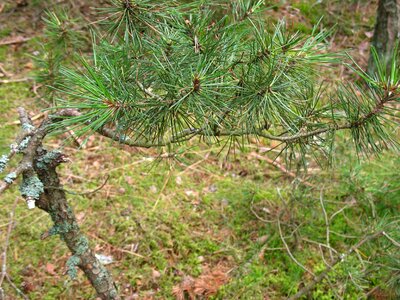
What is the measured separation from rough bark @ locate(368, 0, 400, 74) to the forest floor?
0.98 metres

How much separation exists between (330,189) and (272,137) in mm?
1334

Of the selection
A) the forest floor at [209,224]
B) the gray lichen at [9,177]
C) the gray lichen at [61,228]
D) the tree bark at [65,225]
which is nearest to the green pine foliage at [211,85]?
the gray lichen at [9,177]

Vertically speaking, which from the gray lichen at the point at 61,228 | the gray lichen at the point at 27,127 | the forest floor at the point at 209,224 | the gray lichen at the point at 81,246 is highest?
the gray lichen at the point at 27,127

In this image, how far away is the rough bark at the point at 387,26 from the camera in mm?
3031

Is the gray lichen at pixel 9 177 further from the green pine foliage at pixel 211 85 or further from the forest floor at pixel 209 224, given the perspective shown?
the forest floor at pixel 209 224

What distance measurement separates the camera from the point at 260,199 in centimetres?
231

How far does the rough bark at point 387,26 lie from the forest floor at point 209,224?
98cm

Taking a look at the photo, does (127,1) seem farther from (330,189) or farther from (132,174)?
(330,189)

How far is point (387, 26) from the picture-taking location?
10.2 feet

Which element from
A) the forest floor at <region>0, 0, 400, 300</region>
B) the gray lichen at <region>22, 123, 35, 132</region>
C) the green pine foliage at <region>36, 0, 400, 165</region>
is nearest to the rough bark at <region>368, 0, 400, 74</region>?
the forest floor at <region>0, 0, 400, 300</region>

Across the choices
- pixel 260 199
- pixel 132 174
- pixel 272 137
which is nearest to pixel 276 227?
pixel 260 199

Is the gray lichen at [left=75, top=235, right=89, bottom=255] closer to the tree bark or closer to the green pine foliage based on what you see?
the tree bark

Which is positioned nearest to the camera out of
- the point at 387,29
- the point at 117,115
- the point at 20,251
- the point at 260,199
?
the point at 117,115

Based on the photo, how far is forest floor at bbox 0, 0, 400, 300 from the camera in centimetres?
189
